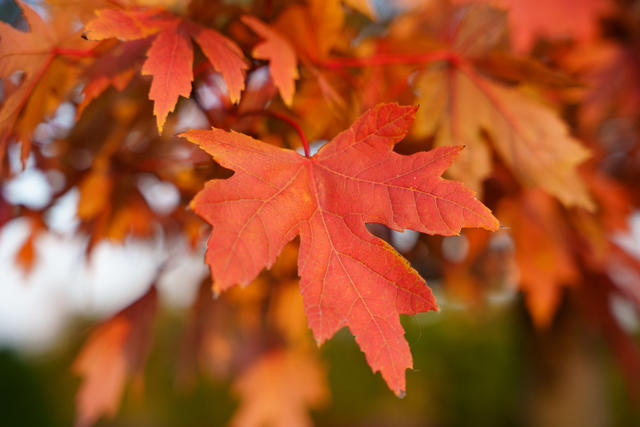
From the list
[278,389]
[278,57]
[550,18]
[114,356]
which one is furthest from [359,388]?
[278,57]

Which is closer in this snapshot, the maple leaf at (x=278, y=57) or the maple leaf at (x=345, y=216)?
the maple leaf at (x=345, y=216)

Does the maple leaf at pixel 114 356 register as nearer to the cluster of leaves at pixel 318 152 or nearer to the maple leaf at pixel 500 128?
the cluster of leaves at pixel 318 152

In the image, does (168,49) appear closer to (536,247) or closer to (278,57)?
(278,57)

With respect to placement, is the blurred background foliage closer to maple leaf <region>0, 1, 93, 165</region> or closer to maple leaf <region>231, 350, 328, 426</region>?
maple leaf <region>231, 350, 328, 426</region>

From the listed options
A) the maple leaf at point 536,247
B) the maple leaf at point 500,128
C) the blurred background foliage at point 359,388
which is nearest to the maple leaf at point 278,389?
the maple leaf at point 536,247

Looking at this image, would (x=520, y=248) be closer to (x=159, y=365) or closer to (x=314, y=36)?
(x=314, y=36)

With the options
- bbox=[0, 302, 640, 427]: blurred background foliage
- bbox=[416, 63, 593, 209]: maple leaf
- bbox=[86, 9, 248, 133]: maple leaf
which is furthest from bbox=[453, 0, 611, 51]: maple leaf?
bbox=[0, 302, 640, 427]: blurred background foliage

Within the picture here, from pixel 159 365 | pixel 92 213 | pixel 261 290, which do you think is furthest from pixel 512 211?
pixel 159 365
